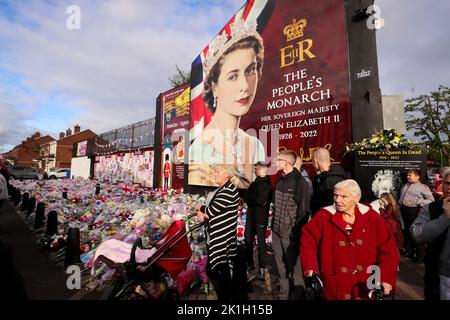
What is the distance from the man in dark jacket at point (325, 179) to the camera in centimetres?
300

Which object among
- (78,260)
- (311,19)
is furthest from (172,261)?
(311,19)

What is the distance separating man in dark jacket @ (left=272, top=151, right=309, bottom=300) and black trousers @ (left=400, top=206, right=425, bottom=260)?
259 centimetres

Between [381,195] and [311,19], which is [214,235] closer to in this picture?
[381,195]

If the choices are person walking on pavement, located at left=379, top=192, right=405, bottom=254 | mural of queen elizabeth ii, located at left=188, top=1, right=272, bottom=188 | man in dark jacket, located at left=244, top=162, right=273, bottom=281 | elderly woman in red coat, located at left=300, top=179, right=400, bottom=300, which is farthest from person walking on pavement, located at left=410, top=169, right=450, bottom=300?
mural of queen elizabeth ii, located at left=188, top=1, right=272, bottom=188

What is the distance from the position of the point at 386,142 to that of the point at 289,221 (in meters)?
3.11

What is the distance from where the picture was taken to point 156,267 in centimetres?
260

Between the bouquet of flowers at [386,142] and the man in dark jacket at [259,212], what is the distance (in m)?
2.44

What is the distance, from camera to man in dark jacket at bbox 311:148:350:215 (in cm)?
300

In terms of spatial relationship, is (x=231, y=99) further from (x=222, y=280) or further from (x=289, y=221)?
(x=222, y=280)

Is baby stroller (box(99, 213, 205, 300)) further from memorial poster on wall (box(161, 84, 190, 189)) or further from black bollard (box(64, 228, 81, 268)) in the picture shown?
memorial poster on wall (box(161, 84, 190, 189))

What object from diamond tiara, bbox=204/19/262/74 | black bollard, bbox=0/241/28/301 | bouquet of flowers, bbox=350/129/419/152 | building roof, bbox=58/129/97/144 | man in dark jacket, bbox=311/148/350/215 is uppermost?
building roof, bbox=58/129/97/144

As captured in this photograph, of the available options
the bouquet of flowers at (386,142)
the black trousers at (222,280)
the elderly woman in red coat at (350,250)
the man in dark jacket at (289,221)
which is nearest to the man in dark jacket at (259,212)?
the man in dark jacket at (289,221)

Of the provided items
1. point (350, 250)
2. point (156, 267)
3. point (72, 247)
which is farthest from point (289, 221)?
point (72, 247)
